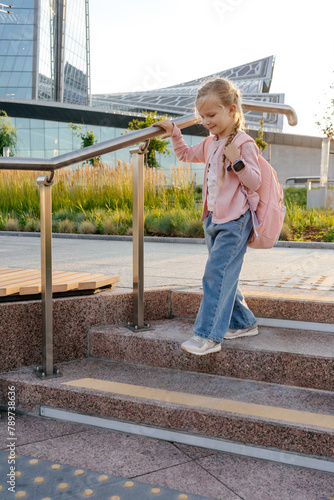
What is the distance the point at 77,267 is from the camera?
463cm

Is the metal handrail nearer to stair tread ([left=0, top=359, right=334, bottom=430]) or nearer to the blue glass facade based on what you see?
stair tread ([left=0, top=359, right=334, bottom=430])

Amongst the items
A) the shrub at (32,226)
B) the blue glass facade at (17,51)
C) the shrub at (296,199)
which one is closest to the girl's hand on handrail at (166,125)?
the shrub at (32,226)

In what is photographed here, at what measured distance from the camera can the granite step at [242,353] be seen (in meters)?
2.26

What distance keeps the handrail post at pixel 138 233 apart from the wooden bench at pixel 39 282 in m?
0.26

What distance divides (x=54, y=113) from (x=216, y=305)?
4053 cm

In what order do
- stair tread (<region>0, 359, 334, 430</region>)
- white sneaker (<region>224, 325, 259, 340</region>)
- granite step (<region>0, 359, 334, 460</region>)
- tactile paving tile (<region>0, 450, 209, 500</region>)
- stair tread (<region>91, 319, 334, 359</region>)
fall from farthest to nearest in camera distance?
white sneaker (<region>224, 325, 259, 340</region>), stair tread (<region>91, 319, 334, 359</region>), stair tread (<region>0, 359, 334, 430</region>), granite step (<region>0, 359, 334, 460</region>), tactile paving tile (<region>0, 450, 209, 500</region>)

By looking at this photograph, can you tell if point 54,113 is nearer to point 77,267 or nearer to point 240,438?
point 77,267

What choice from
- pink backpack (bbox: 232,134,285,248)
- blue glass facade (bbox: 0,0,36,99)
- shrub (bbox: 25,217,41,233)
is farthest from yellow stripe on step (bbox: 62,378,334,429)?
blue glass facade (bbox: 0,0,36,99)

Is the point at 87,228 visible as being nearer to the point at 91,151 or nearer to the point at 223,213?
the point at 91,151

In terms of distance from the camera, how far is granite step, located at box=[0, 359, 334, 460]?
6.20 ft

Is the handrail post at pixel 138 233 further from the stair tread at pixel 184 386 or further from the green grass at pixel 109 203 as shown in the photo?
the green grass at pixel 109 203

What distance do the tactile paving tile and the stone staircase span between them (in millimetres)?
382

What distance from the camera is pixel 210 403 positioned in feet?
6.82

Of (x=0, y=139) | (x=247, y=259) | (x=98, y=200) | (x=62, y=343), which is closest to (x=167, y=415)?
(x=62, y=343)
